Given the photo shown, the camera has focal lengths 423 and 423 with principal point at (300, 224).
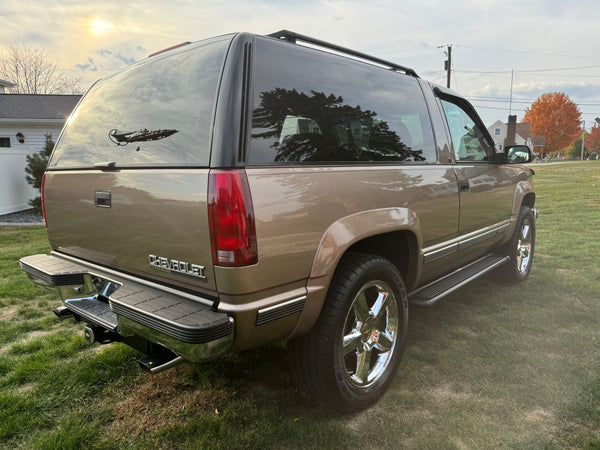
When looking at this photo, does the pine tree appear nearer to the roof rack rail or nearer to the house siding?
the house siding

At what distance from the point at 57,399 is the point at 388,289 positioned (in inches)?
87.0

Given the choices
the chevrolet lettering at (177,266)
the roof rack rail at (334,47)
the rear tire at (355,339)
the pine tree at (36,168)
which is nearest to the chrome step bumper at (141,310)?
the chevrolet lettering at (177,266)

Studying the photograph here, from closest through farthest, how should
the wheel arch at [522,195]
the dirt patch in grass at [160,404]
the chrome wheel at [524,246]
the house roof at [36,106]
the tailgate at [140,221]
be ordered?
the tailgate at [140,221]
the dirt patch in grass at [160,404]
the wheel arch at [522,195]
the chrome wheel at [524,246]
the house roof at [36,106]

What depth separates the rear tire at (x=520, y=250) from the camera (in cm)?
467

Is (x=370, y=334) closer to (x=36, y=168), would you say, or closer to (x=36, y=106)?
(x=36, y=168)

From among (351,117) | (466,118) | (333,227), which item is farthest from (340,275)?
(466,118)

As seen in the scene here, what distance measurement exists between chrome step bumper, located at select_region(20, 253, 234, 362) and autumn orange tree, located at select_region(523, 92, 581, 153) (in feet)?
234

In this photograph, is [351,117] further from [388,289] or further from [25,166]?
[25,166]

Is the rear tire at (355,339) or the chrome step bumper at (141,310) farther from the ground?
the chrome step bumper at (141,310)

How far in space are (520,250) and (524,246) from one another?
0.13m

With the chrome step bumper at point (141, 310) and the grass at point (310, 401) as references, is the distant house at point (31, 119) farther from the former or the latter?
the chrome step bumper at point (141, 310)

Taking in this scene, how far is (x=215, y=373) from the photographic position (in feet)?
9.61

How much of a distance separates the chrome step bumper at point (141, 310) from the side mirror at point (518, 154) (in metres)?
3.61

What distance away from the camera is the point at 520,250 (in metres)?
4.96
